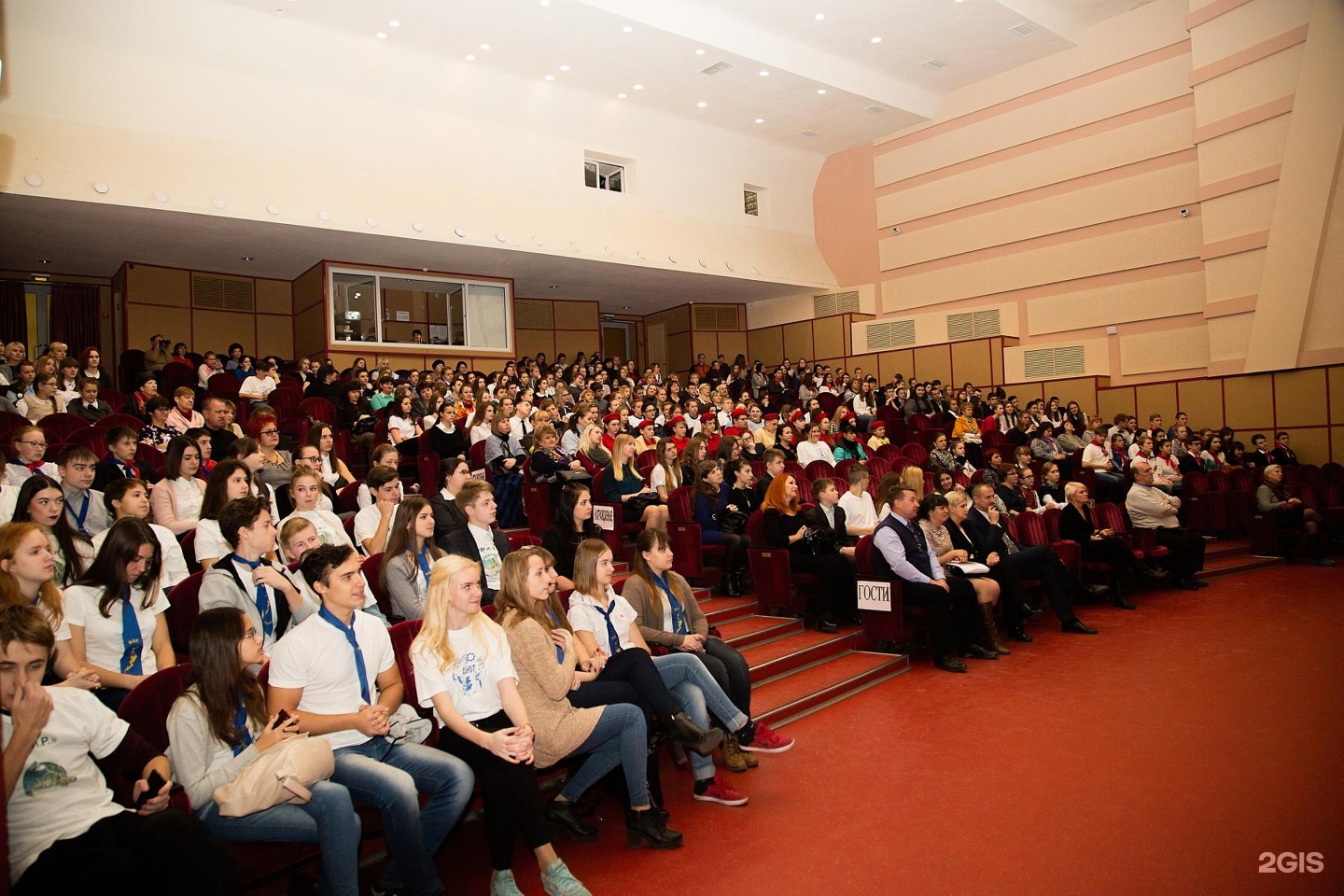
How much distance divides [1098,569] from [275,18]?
34.8ft

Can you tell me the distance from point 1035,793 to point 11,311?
1422 cm

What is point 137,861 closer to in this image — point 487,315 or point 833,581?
point 833,581

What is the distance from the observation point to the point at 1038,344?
14.2 meters

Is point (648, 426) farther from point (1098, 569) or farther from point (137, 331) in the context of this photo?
point (137, 331)

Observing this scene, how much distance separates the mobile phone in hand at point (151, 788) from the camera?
86.9 inches

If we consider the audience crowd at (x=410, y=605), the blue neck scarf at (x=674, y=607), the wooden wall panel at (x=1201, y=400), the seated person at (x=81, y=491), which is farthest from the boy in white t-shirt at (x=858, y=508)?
the wooden wall panel at (x=1201, y=400)

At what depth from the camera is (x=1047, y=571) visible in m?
5.86

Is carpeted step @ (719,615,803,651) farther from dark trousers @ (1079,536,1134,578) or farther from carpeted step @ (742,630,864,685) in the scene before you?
dark trousers @ (1079,536,1134,578)

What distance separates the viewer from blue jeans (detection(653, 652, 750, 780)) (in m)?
3.47

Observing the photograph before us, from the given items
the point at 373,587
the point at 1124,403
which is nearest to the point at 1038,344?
the point at 1124,403

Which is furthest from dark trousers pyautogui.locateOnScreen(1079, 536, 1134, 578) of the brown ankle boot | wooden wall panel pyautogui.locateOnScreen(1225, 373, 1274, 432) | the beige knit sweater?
wooden wall panel pyautogui.locateOnScreen(1225, 373, 1274, 432)

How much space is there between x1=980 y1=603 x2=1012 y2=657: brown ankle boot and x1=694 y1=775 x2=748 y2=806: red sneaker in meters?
2.57

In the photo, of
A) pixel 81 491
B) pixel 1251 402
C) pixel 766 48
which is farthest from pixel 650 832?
pixel 1251 402

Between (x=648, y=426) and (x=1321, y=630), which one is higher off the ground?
(x=648, y=426)
